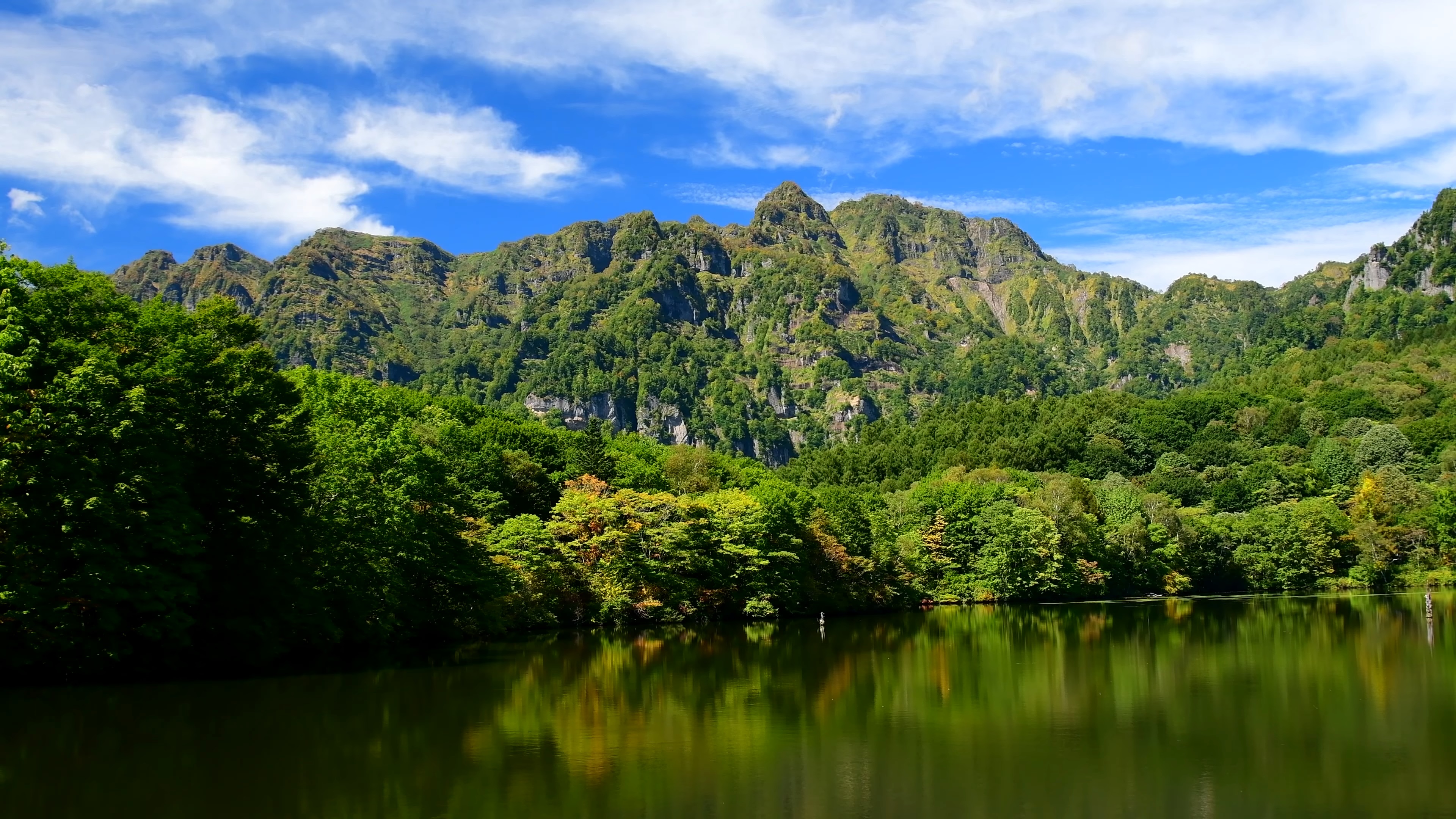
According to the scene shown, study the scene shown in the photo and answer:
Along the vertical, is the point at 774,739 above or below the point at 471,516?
below

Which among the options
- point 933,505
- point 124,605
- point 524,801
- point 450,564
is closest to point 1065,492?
point 933,505

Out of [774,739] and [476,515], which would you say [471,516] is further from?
[774,739]

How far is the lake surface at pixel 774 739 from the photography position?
18.0 meters

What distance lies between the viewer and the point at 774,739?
78.9 ft

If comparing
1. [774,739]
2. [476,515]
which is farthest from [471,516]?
[774,739]

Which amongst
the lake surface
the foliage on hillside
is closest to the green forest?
the foliage on hillside

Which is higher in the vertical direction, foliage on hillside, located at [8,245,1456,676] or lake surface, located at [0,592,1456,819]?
foliage on hillside, located at [8,245,1456,676]

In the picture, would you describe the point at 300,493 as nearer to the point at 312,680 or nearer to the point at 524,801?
the point at 312,680

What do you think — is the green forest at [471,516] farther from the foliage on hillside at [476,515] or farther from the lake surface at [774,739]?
the lake surface at [774,739]

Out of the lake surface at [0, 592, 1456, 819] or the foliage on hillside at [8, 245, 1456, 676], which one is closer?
the lake surface at [0, 592, 1456, 819]

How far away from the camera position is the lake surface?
18047 millimetres

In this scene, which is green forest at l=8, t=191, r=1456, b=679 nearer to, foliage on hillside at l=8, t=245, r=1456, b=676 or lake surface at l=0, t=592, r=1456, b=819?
foliage on hillside at l=8, t=245, r=1456, b=676

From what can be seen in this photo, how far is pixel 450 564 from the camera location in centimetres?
5081

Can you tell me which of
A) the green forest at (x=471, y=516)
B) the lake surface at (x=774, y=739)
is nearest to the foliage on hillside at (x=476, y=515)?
the green forest at (x=471, y=516)
